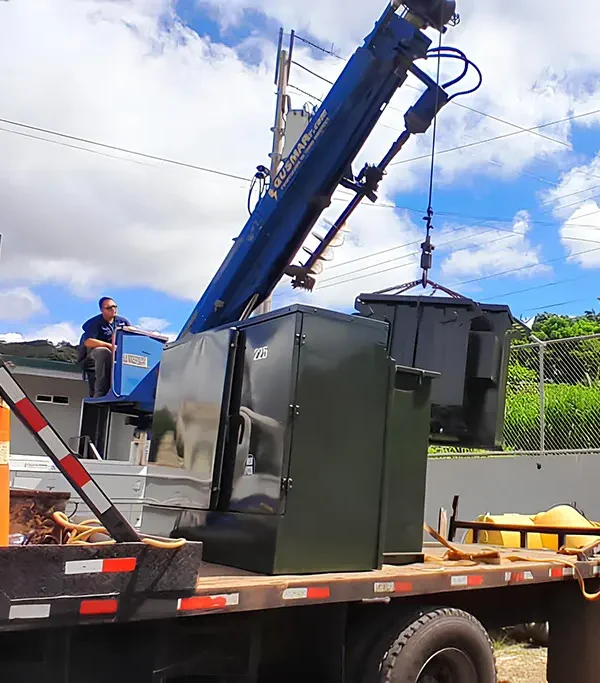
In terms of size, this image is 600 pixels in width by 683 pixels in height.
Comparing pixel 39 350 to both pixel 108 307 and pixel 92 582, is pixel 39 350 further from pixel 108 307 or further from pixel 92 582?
pixel 92 582

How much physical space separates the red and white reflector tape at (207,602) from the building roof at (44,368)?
1020 cm

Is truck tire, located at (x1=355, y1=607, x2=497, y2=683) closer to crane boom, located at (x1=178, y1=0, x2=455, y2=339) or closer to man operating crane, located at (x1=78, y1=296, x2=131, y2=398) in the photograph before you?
crane boom, located at (x1=178, y1=0, x2=455, y2=339)

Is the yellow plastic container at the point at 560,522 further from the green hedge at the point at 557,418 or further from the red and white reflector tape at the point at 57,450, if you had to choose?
the red and white reflector tape at the point at 57,450

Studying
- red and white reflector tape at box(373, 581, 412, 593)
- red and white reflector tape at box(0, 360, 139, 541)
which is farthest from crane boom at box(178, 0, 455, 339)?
red and white reflector tape at box(0, 360, 139, 541)

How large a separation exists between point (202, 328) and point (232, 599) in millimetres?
5221

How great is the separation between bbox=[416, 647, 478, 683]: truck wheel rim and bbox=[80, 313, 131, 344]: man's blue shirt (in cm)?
588

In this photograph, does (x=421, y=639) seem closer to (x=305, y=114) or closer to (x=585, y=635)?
(x=585, y=635)

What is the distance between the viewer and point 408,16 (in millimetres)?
7430

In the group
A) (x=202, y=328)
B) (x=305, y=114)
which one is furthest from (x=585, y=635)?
(x=305, y=114)

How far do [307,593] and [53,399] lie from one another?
445 inches

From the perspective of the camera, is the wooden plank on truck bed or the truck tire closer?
the wooden plank on truck bed

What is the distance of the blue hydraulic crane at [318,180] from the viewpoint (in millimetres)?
7484

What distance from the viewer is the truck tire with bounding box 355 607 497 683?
407 cm

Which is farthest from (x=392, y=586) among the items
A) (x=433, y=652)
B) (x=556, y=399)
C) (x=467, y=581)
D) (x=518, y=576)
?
(x=556, y=399)
